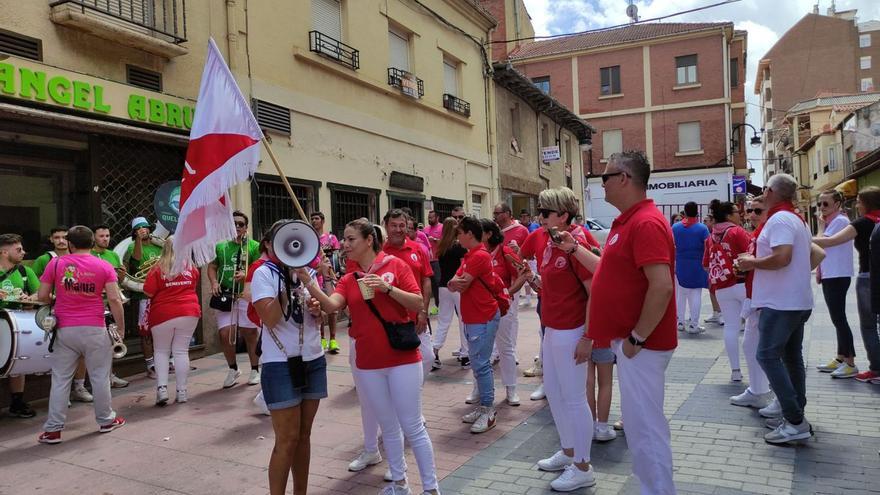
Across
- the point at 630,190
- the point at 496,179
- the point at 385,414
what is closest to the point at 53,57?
the point at 385,414

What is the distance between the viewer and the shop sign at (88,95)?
649 cm

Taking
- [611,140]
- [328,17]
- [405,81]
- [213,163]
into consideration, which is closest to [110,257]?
[213,163]

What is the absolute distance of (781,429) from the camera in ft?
14.9

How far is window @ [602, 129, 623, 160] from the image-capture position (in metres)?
36.6

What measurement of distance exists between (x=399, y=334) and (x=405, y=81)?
1093 cm

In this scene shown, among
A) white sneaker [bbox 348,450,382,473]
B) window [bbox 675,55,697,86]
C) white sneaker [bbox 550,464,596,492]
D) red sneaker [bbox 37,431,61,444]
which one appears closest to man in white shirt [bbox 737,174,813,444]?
white sneaker [bbox 550,464,596,492]

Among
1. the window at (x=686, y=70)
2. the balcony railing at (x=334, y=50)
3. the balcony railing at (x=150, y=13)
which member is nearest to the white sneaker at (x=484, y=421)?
the balcony railing at (x=150, y=13)

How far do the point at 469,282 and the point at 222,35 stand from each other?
6351 mm

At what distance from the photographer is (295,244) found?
11.2ft

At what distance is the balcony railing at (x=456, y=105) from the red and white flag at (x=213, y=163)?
1204 centimetres

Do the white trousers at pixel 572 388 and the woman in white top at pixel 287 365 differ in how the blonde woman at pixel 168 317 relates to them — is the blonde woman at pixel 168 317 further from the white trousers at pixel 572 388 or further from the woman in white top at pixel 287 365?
the white trousers at pixel 572 388

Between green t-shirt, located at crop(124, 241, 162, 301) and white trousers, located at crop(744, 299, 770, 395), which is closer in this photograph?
white trousers, located at crop(744, 299, 770, 395)

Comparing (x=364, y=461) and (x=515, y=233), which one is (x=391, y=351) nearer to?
(x=364, y=461)

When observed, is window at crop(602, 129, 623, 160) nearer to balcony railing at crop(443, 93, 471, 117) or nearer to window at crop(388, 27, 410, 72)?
balcony railing at crop(443, 93, 471, 117)
